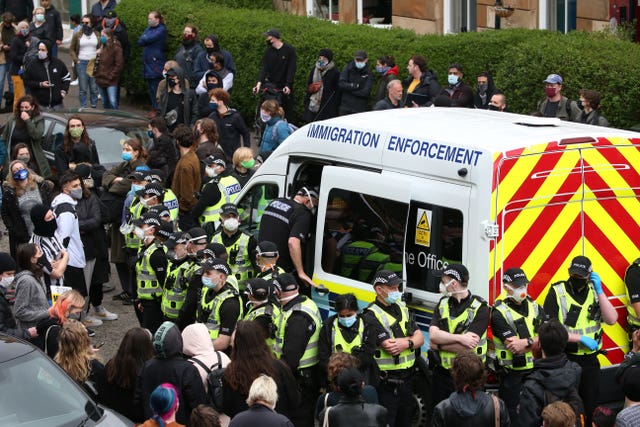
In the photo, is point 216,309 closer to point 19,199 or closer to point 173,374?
point 173,374

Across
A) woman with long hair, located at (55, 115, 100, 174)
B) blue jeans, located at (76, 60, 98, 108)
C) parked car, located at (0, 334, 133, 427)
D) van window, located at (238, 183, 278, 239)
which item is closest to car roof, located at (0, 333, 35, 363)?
parked car, located at (0, 334, 133, 427)

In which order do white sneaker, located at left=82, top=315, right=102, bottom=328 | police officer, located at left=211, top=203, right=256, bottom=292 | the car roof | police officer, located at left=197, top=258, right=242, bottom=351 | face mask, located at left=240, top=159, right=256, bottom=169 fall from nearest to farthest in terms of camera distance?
the car roof
police officer, located at left=197, top=258, right=242, bottom=351
police officer, located at left=211, top=203, right=256, bottom=292
white sneaker, located at left=82, top=315, right=102, bottom=328
face mask, located at left=240, top=159, right=256, bottom=169

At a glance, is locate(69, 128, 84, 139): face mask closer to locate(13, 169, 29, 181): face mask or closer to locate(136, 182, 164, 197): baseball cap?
locate(13, 169, 29, 181): face mask

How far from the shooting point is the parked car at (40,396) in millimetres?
7586

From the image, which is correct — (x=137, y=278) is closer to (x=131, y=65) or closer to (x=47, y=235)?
(x=47, y=235)

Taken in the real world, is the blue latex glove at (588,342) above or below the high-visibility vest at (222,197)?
below

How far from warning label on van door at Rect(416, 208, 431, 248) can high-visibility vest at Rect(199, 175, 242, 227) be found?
345cm

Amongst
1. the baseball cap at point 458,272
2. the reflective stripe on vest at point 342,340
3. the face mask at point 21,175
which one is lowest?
the reflective stripe on vest at point 342,340

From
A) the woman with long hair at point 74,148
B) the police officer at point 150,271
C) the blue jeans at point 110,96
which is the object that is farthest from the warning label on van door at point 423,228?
the blue jeans at point 110,96

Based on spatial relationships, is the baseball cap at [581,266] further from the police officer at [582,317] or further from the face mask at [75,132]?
the face mask at [75,132]

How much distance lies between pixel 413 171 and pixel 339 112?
8.16 m

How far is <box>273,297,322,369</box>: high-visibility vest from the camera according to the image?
8.96 metres

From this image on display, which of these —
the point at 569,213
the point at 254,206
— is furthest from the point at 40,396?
the point at 254,206

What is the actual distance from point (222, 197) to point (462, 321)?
4.31m
